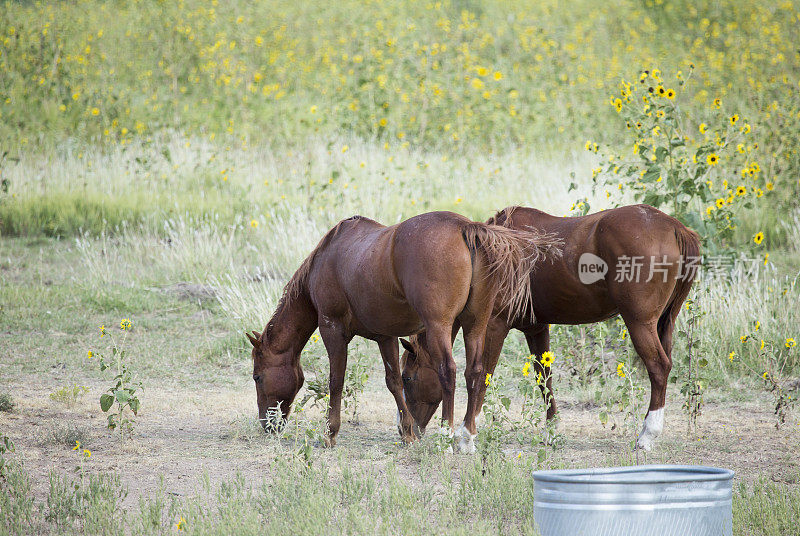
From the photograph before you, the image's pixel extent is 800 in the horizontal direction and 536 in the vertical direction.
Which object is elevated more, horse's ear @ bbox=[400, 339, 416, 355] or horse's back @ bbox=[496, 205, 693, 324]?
horse's back @ bbox=[496, 205, 693, 324]

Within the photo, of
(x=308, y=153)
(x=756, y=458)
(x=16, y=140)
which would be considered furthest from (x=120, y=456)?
(x=16, y=140)

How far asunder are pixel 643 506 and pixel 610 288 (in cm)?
236

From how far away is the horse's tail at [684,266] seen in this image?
5465 millimetres

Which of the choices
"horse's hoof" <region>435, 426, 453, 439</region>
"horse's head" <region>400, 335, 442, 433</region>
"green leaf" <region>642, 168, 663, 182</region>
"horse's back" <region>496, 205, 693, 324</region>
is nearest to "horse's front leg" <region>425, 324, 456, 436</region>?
"horse's hoof" <region>435, 426, 453, 439</region>

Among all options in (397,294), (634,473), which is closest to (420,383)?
(397,294)

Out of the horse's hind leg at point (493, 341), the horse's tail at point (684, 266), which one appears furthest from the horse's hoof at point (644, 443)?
the horse's hind leg at point (493, 341)

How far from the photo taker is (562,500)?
3379 mm

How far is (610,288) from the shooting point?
548 centimetres

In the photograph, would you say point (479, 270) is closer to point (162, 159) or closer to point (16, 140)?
point (162, 159)

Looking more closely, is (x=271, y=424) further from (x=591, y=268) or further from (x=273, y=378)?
(x=591, y=268)

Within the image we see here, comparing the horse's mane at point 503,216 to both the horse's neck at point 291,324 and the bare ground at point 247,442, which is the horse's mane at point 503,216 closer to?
the horse's neck at point 291,324

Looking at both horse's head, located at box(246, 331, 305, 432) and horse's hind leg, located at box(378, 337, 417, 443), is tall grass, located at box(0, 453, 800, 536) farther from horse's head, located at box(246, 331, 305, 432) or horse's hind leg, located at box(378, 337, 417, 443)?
horse's head, located at box(246, 331, 305, 432)

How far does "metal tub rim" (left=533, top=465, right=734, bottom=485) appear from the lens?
3301 mm

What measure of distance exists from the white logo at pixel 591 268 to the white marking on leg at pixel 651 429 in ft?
2.98
